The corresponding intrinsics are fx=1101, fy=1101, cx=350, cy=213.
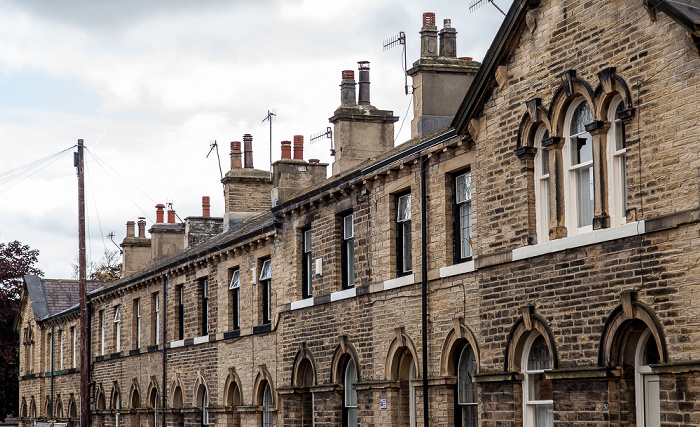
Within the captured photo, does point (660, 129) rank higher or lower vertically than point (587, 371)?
higher

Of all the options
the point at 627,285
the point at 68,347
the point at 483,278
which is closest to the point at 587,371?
the point at 627,285

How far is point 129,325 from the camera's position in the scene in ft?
131

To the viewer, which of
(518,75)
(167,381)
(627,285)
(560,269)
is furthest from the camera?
(167,381)

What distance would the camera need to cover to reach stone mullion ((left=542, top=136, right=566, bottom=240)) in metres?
16.8

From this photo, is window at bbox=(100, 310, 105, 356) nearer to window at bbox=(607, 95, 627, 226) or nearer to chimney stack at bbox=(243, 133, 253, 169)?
chimney stack at bbox=(243, 133, 253, 169)

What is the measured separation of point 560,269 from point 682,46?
12.6 feet

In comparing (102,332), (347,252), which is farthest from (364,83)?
(102,332)

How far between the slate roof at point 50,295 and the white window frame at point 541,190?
130ft

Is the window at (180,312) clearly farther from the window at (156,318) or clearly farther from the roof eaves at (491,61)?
the roof eaves at (491,61)

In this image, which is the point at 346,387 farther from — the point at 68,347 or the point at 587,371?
the point at 68,347

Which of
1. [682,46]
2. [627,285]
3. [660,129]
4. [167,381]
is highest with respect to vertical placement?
[682,46]

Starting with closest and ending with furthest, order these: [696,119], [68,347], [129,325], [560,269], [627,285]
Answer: [696,119]
[627,285]
[560,269]
[129,325]
[68,347]

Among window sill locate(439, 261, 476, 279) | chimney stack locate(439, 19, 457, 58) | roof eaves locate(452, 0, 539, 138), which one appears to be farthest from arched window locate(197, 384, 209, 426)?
roof eaves locate(452, 0, 539, 138)

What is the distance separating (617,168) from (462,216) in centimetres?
482
